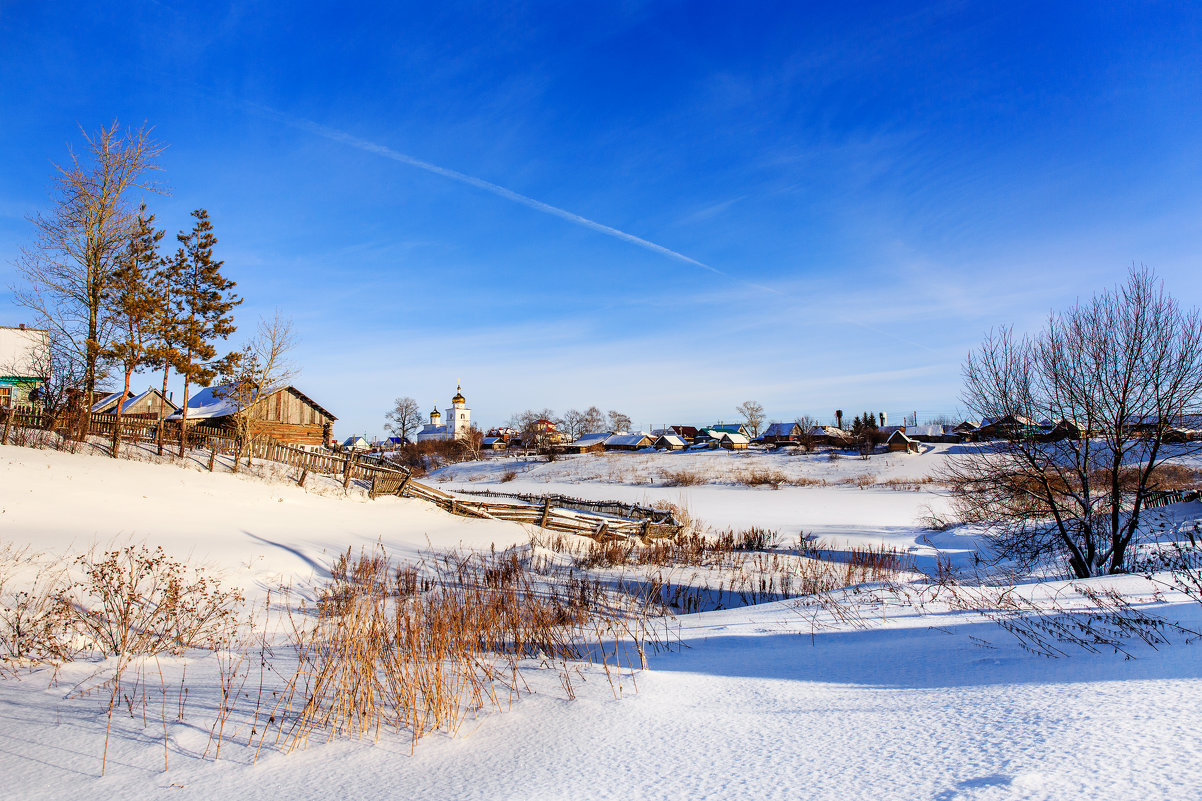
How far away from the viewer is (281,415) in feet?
136

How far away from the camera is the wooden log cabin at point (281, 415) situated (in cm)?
3969

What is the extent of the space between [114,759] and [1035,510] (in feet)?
56.1

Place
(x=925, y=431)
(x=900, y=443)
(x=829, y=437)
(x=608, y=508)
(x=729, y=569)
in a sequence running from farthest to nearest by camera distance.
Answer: (x=925, y=431), (x=829, y=437), (x=900, y=443), (x=608, y=508), (x=729, y=569)

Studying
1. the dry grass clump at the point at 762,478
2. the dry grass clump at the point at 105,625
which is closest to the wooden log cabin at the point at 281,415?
the dry grass clump at the point at 762,478

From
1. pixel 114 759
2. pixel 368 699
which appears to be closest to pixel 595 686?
pixel 368 699

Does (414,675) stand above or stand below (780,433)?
below

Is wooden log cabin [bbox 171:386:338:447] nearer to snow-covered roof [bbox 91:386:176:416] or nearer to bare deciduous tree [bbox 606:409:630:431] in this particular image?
snow-covered roof [bbox 91:386:176:416]

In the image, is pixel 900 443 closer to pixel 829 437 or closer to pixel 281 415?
pixel 829 437

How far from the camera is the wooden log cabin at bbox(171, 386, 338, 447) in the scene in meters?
39.7

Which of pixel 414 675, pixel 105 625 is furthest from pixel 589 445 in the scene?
pixel 414 675

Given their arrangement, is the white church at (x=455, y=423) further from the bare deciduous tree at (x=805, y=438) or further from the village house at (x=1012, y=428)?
the village house at (x=1012, y=428)

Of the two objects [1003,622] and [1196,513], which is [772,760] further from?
[1196,513]

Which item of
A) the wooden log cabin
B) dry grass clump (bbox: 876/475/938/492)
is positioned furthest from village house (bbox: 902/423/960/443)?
the wooden log cabin

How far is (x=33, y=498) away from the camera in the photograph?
15.5m
